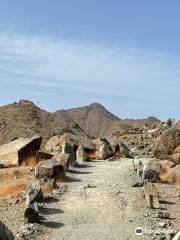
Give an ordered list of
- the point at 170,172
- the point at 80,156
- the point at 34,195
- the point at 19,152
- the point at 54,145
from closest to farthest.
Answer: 1. the point at 34,195
2. the point at 170,172
3. the point at 19,152
4. the point at 80,156
5. the point at 54,145

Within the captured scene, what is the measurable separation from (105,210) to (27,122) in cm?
6172

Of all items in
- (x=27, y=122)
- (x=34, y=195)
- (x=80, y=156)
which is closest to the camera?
(x=34, y=195)

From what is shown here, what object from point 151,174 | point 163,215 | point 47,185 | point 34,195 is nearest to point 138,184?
point 151,174

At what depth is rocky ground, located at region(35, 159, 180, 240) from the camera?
2094 centimetres

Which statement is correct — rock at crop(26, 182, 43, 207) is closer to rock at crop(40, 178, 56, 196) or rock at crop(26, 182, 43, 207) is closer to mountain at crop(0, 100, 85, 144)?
rock at crop(40, 178, 56, 196)

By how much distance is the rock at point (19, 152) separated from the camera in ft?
131

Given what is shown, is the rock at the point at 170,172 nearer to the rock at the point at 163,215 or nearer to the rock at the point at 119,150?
the rock at the point at 163,215

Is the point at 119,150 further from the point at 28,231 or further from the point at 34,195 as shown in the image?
the point at 28,231

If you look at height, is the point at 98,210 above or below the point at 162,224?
above

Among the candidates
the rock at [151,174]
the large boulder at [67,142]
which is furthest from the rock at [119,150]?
the rock at [151,174]

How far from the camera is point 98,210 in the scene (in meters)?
24.3

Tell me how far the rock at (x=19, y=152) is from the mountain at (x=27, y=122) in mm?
33247

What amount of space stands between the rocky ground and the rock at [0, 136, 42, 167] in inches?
273

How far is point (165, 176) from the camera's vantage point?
35438 mm
